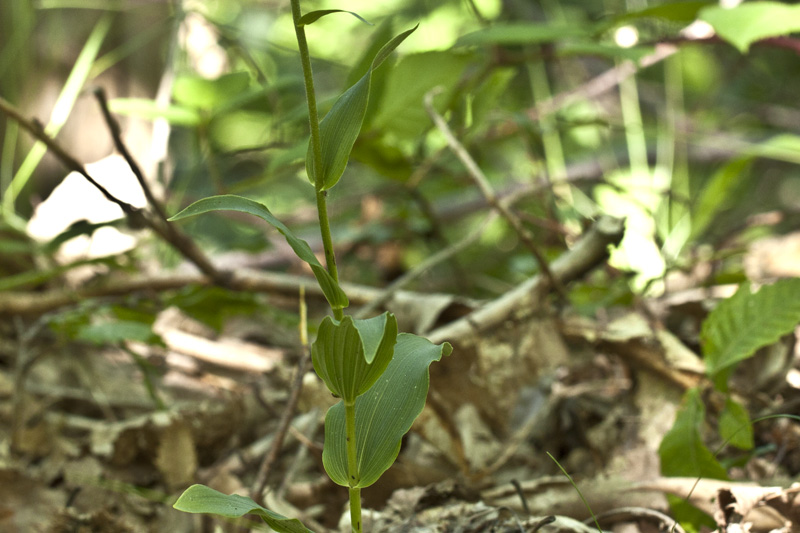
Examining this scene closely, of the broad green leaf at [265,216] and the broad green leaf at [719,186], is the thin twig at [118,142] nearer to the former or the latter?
the broad green leaf at [265,216]

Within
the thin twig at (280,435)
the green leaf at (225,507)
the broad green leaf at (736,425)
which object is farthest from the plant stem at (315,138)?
the broad green leaf at (736,425)

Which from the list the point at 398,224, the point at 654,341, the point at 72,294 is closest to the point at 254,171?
the point at 398,224

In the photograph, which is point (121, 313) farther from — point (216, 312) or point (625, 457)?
point (625, 457)

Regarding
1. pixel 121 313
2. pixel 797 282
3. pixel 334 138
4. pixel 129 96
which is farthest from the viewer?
pixel 129 96

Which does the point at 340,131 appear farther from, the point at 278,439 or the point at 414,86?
the point at 414,86

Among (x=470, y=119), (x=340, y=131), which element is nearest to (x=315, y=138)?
(x=340, y=131)

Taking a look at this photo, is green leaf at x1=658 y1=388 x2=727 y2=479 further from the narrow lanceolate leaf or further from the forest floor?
the narrow lanceolate leaf
